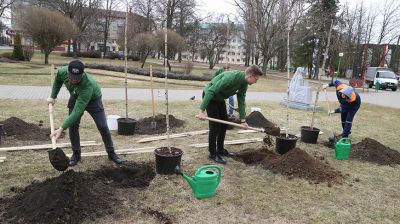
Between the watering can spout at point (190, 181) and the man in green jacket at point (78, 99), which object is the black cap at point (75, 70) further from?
the watering can spout at point (190, 181)

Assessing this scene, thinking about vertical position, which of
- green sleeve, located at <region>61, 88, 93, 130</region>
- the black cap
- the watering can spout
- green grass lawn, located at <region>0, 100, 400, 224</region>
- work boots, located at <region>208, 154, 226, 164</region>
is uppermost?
the black cap

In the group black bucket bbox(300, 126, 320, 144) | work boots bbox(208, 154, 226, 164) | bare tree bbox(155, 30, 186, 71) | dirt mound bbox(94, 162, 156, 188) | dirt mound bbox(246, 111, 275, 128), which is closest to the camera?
dirt mound bbox(94, 162, 156, 188)

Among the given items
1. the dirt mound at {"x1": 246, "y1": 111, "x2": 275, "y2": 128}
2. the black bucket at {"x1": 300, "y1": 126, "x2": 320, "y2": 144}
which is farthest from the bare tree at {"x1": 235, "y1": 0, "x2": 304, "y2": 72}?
the black bucket at {"x1": 300, "y1": 126, "x2": 320, "y2": 144}

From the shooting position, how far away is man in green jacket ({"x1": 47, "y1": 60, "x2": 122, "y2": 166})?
413 centimetres

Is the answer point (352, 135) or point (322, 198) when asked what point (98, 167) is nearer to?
point (322, 198)

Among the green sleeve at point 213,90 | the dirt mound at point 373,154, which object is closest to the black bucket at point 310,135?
the dirt mound at point 373,154

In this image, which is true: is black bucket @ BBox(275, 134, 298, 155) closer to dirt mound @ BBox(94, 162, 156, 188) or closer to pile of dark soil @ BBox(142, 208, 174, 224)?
dirt mound @ BBox(94, 162, 156, 188)

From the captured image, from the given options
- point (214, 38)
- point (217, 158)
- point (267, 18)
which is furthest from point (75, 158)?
point (214, 38)

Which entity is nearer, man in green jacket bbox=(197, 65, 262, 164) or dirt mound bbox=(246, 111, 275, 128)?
man in green jacket bbox=(197, 65, 262, 164)

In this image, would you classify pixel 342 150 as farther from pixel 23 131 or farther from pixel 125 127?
pixel 23 131

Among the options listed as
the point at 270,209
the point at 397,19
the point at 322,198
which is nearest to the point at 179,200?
the point at 270,209

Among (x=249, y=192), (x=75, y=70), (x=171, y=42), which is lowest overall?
(x=249, y=192)

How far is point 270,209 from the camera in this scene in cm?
415

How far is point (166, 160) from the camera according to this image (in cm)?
478
